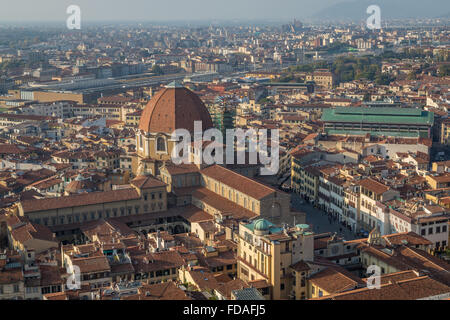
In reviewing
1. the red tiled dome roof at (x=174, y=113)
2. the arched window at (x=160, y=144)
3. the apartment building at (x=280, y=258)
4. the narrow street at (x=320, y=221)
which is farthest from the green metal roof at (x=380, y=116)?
the apartment building at (x=280, y=258)

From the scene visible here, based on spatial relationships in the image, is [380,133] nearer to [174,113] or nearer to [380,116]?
[380,116]

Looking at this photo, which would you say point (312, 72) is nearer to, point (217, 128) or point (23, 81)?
point (23, 81)

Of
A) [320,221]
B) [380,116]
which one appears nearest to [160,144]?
[320,221]

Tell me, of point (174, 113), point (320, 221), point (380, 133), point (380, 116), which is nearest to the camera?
point (320, 221)

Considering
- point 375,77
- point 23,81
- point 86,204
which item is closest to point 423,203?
point 86,204

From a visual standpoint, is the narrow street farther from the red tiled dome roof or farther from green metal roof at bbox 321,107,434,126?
green metal roof at bbox 321,107,434,126

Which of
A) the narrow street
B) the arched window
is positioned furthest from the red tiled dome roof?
the narrow street
